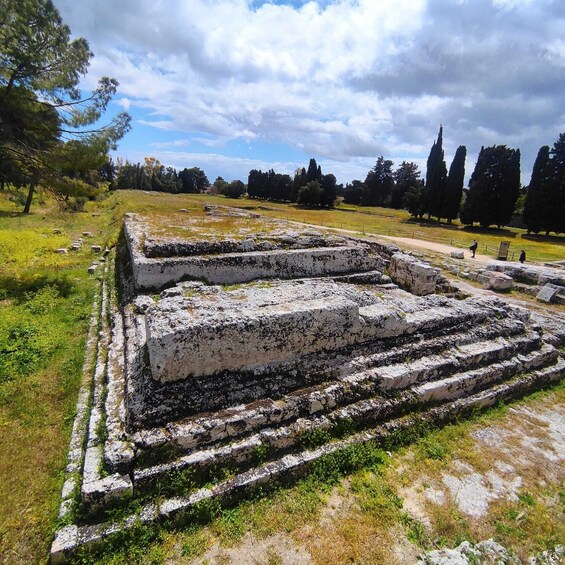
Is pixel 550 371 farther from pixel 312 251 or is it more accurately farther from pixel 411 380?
pixel 312 251

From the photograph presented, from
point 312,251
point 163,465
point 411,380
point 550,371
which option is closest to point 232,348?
point 163,465

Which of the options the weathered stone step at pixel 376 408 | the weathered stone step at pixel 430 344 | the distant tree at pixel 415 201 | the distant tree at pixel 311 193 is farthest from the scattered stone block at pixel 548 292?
the distant tree at pixel 311 193

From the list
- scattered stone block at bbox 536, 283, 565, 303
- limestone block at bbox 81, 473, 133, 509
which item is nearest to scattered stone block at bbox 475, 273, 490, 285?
scattered stone block at bbox 536, 283, 565, 303

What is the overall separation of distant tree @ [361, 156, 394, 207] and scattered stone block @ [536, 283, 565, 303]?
53370 mm

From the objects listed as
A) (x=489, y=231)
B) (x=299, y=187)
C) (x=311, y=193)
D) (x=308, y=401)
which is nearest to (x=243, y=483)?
(x=308, y=401)

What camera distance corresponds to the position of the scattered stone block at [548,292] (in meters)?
12.7

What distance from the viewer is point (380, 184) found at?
63.7 m

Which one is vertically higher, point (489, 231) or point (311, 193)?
point (311, 193)

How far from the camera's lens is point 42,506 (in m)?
4.21

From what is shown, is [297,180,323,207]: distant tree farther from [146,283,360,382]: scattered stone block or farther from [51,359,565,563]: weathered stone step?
[51,359,565,563]: weathered stone step

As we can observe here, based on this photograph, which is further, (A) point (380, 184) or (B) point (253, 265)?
(A) point (380, 184)

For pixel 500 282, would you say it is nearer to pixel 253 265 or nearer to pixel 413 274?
pixel 413 274

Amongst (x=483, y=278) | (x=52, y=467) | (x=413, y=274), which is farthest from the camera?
(x=483, y=278)

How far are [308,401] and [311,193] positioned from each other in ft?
164
